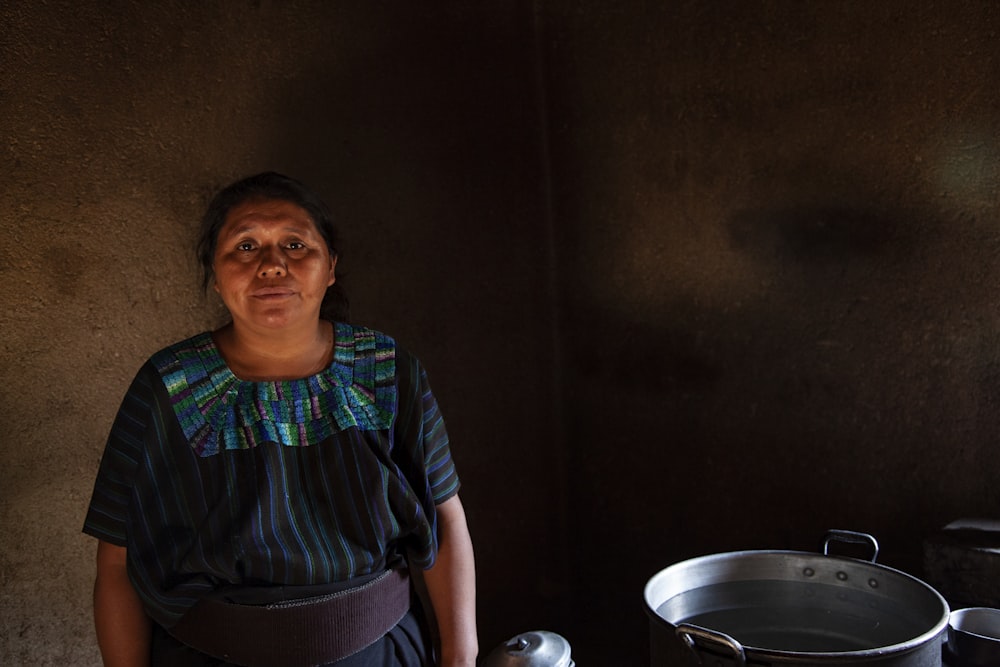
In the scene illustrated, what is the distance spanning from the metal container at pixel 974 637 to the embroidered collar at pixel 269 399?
58.2 inches

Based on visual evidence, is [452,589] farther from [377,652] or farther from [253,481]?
[253,481]

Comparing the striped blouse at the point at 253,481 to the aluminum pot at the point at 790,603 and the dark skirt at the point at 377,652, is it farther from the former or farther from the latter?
the aluminum pot at the point at 790,603

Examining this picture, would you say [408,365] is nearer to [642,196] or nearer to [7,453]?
[7,453]

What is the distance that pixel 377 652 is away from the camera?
1896mm

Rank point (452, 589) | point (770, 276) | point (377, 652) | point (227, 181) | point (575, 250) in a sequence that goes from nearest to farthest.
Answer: point (377, 652)
point (452, 589)
point (227, 181)
point (770, 276)
point (575, 250)

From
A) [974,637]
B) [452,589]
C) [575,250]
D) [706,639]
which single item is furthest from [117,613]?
[575,250]

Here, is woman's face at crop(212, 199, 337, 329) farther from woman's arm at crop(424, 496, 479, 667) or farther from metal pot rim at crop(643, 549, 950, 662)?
metal pot rim at crop(643, 549, 950, 662)

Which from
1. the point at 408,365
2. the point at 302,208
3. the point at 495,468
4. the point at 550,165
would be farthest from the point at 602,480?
the point at 302,208

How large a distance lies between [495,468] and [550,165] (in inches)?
48.5

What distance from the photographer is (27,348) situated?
2.26 m

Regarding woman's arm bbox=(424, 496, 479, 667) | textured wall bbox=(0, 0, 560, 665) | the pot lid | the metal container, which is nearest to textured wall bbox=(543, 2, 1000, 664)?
textured wall bbox=(0, 0, 560, 665)

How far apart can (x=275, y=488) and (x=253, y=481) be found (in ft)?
0.16

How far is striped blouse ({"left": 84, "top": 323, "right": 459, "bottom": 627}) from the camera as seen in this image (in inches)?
69.2

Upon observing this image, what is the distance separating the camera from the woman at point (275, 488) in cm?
177
